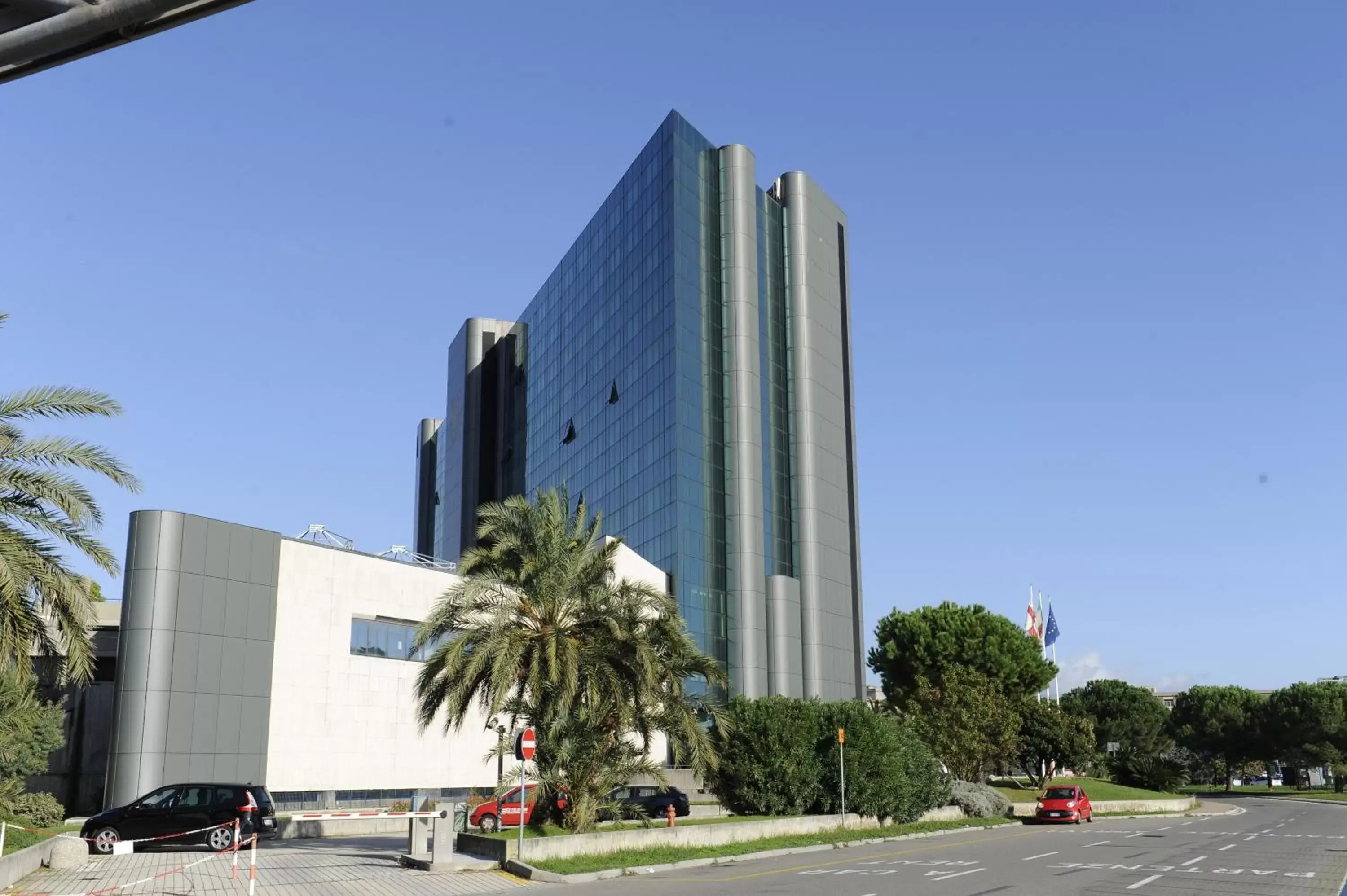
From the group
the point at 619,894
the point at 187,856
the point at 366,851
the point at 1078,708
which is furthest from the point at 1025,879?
the point at 1078,708

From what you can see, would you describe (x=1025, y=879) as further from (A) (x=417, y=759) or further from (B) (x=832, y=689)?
(B) (x=832, y=689)

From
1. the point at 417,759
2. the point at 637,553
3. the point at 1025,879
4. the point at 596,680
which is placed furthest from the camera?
the point at 637,553

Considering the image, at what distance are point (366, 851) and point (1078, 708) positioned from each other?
9978cm

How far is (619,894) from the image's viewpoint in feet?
66.1

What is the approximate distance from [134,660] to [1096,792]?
51.1 m

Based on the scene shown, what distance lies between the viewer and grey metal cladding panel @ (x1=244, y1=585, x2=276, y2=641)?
4078 centimetres

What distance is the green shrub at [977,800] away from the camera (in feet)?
156

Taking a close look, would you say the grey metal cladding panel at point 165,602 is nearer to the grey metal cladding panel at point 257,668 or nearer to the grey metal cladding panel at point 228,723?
the grey metal cladding panel at point 257,668

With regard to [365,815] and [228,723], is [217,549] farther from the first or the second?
[365,815]

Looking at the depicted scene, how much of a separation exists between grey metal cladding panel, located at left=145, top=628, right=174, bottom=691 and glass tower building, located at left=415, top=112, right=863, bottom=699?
2963 centimetres

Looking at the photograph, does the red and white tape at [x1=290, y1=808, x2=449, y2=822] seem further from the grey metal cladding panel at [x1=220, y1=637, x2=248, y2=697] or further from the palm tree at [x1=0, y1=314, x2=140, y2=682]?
the grey metal cladding panel at [x1=220, y1=637, x2=248, y2=697]

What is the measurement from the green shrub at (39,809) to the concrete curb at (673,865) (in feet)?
60.1

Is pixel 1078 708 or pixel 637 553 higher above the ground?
pixel 637 553

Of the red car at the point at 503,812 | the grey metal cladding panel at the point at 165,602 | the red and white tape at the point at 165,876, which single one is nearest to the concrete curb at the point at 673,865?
the red car at the point at 503,812
